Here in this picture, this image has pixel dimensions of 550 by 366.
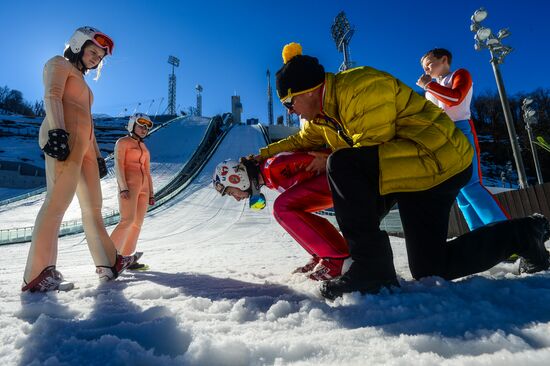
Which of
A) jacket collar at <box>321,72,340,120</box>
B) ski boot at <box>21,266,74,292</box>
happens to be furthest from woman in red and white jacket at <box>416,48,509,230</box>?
ski boot at <box>21,266,74,292</box>

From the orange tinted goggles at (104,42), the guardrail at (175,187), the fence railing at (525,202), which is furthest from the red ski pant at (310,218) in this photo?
the guardrail at (175,187)

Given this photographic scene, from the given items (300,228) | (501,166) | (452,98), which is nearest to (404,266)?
(300,228)

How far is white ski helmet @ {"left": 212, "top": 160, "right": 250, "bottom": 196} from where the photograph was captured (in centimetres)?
258

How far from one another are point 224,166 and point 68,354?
1.80m

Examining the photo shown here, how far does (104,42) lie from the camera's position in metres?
2.88

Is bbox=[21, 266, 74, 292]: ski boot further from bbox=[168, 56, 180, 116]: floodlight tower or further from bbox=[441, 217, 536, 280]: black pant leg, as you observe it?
bbox=[168, 56, 180, 116]: floodlight tower

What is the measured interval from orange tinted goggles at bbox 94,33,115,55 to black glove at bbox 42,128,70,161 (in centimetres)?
92

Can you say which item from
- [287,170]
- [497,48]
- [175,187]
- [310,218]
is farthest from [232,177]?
[175,187]

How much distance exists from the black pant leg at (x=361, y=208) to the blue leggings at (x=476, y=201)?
1.45 meters

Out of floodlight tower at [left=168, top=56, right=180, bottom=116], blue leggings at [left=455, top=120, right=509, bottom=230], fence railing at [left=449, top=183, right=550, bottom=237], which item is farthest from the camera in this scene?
→ floodlight tower at [left=168, top=56, right=180, bottom=116]

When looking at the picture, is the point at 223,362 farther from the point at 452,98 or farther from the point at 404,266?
the point at 452,98

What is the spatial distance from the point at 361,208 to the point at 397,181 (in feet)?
0.80

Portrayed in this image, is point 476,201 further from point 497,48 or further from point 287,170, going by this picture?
point 497,48

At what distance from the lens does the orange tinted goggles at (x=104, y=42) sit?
9.27ft
